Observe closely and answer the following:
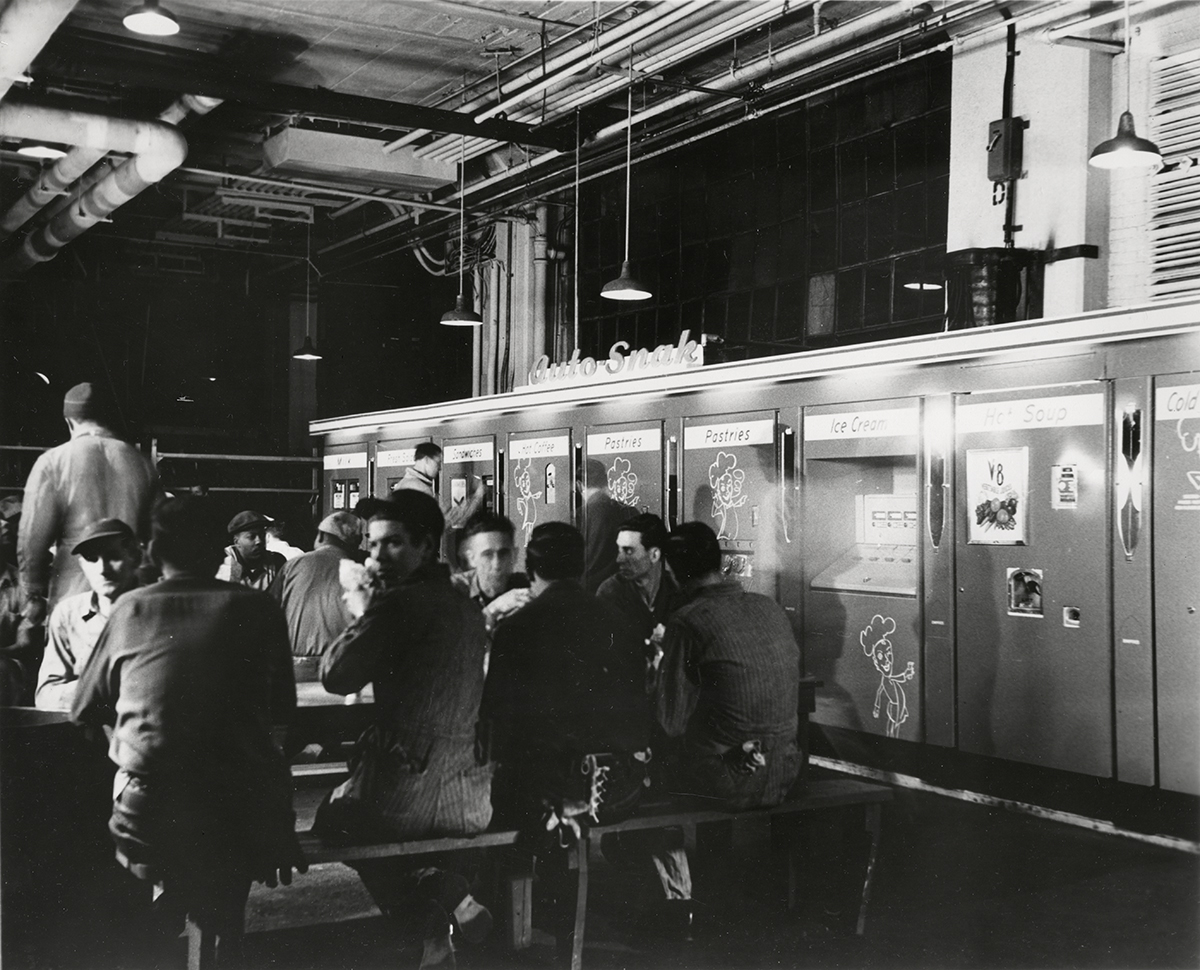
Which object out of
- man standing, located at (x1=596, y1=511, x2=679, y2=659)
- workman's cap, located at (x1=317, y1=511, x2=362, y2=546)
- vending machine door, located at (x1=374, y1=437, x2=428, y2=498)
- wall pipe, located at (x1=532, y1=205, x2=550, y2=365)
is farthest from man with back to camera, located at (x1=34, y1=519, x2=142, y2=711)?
wall pipe, located at (x1=532, y1=205, x2=550, y2=365)

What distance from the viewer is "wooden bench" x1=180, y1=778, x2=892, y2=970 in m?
3.52

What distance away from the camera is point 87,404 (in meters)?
3.74

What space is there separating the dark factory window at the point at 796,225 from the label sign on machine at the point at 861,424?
130cm

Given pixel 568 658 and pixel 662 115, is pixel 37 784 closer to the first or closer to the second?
pixel 568 658

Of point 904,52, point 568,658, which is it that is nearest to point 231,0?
point 904,52

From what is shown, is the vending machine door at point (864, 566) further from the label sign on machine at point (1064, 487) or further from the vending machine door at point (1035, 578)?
the label sign on machine at point (1064, 487)

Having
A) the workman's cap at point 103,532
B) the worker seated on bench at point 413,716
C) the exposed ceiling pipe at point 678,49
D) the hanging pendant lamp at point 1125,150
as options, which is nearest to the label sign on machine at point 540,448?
the exposed ceiling pipe at point 678,49

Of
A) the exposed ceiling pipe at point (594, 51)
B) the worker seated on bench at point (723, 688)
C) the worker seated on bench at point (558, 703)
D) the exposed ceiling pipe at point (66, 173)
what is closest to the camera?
the worker seated on bench at point (558, 703)

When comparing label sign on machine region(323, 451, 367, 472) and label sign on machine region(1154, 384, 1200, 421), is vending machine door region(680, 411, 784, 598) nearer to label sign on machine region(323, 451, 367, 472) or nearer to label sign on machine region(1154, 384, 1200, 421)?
label sign on machine region(1154, 384, 1200, 421)

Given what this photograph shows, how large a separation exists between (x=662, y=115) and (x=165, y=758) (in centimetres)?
745

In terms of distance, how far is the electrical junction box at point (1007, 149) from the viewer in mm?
7297

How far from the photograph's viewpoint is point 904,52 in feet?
25.7

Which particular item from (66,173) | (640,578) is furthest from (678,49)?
(66,173)

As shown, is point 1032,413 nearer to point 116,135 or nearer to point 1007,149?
point 1007,149
